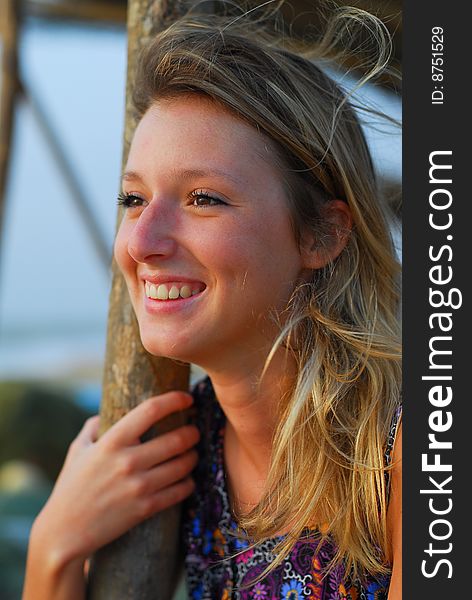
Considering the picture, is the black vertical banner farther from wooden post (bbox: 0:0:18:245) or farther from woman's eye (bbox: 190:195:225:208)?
wooden post (bbox: 0:0:18:245)

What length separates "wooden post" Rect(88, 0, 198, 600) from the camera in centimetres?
214

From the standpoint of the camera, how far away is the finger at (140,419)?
2.10 metres

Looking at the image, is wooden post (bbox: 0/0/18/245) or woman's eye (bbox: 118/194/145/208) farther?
wooden post (bbox: 0/0/18/245)

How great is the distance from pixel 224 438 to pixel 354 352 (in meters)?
0.51

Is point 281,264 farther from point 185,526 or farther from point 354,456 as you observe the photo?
point 185,526

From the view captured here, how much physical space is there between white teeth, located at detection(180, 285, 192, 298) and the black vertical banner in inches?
19.6

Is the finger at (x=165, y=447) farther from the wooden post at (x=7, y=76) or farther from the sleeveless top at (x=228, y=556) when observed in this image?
the wooden post at (x=7, y=76)

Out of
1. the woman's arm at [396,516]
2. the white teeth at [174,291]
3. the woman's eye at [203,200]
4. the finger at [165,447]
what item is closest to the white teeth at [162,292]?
the white teeth at [174,291]

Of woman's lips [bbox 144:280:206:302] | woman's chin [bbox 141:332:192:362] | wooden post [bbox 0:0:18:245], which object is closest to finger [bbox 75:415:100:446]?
woman's chin [bbox 141:332:192:362]

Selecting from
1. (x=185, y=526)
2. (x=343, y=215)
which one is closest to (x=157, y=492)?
(x=185, y=526)

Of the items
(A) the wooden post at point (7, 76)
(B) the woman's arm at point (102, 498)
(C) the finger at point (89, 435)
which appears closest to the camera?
(B) the woman's arm at point (102, 498)

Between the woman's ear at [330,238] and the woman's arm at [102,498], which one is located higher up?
the woman's ear at [330,238]

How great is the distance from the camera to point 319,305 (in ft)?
6.35

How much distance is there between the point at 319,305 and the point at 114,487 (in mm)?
658
